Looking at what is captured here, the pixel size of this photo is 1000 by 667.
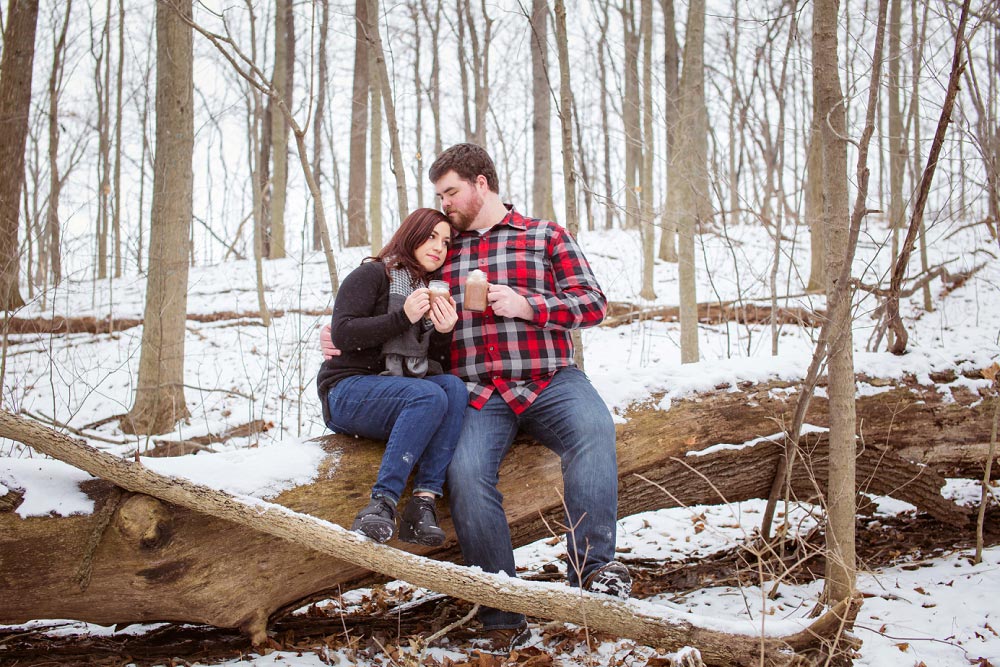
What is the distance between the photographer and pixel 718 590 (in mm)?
3412

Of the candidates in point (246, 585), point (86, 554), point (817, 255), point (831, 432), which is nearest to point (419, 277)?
point (246, 585)

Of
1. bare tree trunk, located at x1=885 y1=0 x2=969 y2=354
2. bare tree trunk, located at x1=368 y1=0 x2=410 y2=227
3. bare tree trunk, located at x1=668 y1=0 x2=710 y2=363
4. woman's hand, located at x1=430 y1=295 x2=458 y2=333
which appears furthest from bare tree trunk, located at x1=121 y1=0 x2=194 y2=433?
bare tree trunk, located at x1=885 y1=0 x2=969 y2=354

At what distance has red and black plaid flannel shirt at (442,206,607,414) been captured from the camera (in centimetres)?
299

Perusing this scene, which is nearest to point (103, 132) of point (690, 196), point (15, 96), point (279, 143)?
point (279, 143)

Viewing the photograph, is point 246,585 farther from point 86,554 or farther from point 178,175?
point 178,175

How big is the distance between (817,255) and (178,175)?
8.85m

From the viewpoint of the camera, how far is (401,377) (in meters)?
2.78

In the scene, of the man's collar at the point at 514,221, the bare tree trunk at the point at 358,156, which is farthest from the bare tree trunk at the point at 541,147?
the man's collar at the point at 514,221

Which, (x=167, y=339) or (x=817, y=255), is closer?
(x=167, y=339)

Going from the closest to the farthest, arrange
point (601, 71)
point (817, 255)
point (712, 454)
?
point (712, 454) → point (817, 255) → point (601, 71)

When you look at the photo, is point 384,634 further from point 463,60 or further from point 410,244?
point 463,60

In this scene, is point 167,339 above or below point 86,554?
above

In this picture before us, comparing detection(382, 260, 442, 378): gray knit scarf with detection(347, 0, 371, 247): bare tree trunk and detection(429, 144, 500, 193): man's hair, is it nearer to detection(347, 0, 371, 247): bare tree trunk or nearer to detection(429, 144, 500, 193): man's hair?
detection(429, 144, 500, 193): man's hair

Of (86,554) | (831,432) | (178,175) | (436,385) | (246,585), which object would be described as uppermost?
(178,175)
